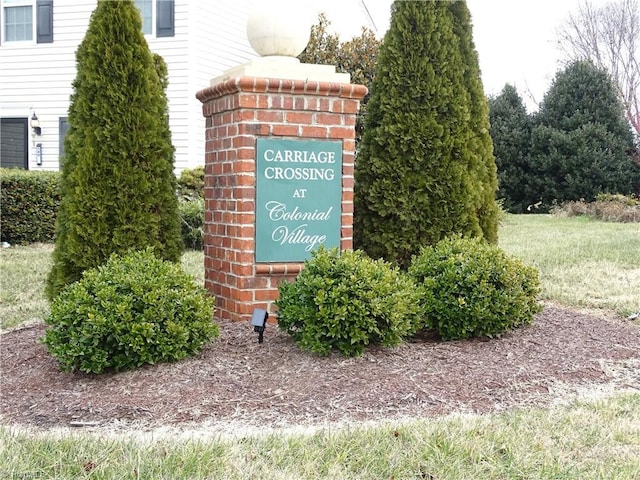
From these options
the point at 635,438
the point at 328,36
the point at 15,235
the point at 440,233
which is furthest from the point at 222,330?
the point at 328,36

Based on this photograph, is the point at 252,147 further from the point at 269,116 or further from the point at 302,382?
the point at 302,382

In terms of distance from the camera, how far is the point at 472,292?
4.95 meters

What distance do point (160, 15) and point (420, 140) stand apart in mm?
9462

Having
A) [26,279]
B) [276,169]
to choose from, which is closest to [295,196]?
[276,169]

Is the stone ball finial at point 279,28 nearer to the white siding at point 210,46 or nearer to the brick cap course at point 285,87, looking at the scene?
the brick cap course at point 285,87

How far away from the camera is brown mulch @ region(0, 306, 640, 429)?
3727 mm

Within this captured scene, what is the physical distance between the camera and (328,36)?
58.2ft

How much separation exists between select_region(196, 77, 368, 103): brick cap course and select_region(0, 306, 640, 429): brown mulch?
1.76 metres

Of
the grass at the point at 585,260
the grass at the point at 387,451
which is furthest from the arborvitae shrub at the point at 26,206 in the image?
the grass at the point at 387,451

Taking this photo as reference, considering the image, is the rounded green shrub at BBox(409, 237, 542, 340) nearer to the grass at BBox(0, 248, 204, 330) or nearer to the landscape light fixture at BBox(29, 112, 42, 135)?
the grass at BBox(0, 248, 204, 330)

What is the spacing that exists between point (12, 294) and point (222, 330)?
3.76 meters

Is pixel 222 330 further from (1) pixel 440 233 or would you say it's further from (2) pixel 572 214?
(2) pixel 572 214

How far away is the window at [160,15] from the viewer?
13852 mm

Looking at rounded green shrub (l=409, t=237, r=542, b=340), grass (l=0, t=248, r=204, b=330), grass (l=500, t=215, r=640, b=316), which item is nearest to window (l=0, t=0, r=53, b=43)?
grass (l=0, t=248, r=204, b=330)
